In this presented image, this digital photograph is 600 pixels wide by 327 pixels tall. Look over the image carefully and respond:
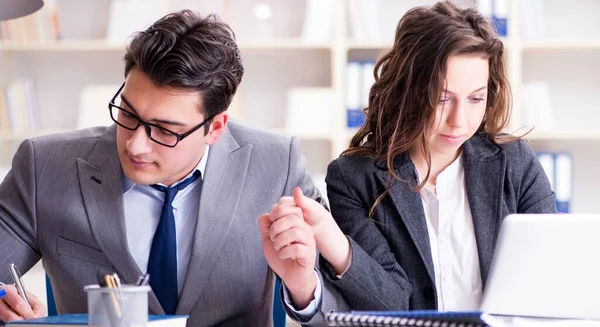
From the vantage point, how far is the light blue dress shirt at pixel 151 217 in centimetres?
179

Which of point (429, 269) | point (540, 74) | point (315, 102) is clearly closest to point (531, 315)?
point (429, 269)

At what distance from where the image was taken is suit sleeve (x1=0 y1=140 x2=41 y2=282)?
1801 millimetres

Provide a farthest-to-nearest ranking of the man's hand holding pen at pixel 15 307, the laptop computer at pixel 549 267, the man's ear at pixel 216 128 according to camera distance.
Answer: the man's ear at pixel 216 128 → the man's hand holding pen at pixel 15 307 → the laptop computer at pixel 549 267

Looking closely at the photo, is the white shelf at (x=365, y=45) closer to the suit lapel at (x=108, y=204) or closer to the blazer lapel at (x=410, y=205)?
the blazer lapel at (x=410, y=205)

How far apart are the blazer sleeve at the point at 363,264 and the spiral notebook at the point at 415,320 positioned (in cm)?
55

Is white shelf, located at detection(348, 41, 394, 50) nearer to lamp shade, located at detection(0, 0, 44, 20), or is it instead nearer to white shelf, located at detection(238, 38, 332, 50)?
white shelf, located at detection(238, 38, 332, 50)

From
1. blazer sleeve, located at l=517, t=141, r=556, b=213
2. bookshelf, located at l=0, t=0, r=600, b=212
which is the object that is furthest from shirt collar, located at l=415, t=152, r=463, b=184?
bookshelf, located at l=0, t=0, r=600, b=212

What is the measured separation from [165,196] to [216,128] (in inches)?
7.0

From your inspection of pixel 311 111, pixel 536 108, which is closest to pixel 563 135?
pixel 536 108

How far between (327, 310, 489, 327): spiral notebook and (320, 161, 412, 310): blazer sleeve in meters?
0.55

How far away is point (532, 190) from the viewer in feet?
6.29

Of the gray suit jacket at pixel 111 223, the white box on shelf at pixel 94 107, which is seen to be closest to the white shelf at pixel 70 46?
the white box on shelf at pixel 94 107

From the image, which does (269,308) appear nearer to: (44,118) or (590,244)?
(590,244)

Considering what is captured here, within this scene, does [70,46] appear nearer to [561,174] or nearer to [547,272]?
[561,174]
